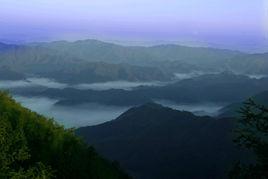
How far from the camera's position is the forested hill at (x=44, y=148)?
24.5 metres

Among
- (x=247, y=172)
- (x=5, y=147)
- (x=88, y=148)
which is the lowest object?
(x=88, y=148)

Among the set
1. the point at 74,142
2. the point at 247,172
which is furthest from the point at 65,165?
the point at 247,172

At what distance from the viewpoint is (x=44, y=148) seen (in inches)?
1532

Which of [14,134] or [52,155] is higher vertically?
[14,134]

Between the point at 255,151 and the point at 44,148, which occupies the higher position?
the point at 255,151

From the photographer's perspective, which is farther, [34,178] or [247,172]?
[247,172]

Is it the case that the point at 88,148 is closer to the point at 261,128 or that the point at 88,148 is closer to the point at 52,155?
the point at 52,155

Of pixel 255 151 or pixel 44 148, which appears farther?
pixel 44 148

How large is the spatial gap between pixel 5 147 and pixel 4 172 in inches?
47.8

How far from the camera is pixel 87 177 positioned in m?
35.8

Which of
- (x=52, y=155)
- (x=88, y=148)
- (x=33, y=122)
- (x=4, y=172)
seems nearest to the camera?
(x=4, y=172)

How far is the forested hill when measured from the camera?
80.4ft

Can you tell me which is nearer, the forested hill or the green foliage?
the forested hill

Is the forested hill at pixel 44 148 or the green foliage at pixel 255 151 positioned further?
the green foliage at pixel 255 151
